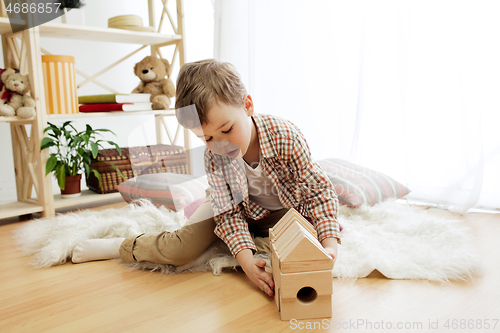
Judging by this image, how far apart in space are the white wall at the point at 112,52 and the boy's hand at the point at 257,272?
135 centimetres

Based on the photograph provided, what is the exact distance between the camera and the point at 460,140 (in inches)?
61.1

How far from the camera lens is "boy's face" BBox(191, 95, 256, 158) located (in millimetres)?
806

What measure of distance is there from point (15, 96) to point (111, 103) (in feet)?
1.27

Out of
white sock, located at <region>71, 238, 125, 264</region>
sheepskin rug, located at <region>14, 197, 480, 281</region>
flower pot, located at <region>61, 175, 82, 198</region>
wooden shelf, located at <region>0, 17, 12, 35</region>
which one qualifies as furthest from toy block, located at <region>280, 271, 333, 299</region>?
wooden shelf, located at <region>0, 17, 12, 35</region>

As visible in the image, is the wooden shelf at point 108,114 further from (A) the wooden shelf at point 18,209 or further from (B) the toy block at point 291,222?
(B) the toy block at point 291,222

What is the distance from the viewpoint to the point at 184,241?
3.33 feet

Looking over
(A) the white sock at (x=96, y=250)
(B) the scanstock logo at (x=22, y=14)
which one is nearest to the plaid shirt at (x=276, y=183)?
(A) the white sock at (x=96, y=250)

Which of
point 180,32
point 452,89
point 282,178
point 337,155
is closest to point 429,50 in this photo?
point 452,89

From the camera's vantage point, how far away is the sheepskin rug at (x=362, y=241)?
95 cm

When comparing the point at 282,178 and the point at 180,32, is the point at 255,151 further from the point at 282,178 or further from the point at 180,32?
the point at 180,32

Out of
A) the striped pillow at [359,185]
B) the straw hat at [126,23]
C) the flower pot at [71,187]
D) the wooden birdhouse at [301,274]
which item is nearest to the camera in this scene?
the wooden birdhouse at [301,274]

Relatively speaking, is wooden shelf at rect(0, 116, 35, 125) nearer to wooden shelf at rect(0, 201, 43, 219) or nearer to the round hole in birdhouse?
wooden shelf at rect(0, 201, 43, 219)

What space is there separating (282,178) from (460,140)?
0.92 m

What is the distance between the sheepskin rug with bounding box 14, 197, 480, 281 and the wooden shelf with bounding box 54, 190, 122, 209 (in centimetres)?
16
